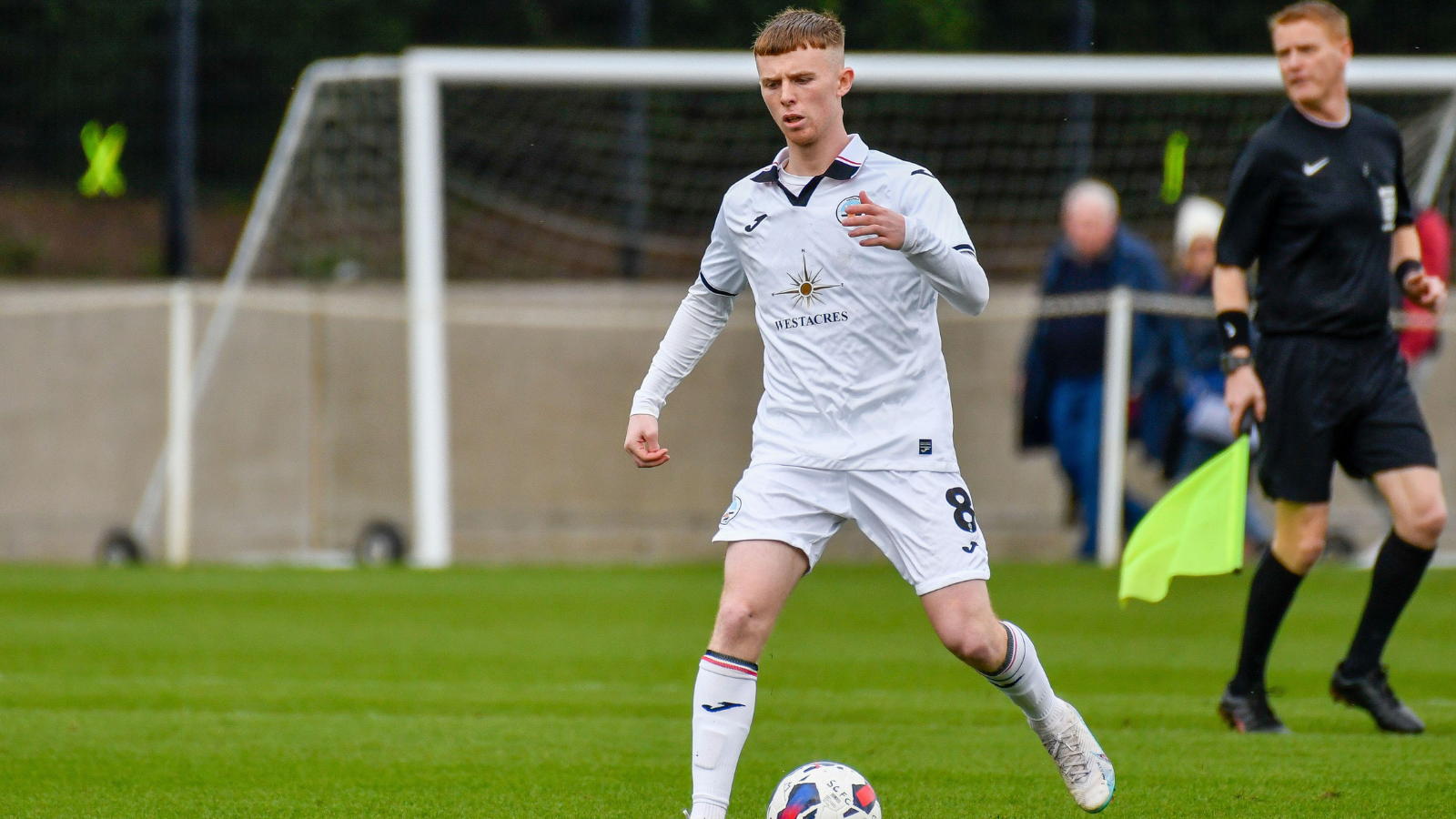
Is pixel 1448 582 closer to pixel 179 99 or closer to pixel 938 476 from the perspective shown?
pixel 938 476

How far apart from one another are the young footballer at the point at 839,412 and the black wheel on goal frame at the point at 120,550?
389 inches

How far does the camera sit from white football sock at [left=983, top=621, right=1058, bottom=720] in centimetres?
409

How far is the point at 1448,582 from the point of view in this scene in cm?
1044

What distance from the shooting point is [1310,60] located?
539 cm

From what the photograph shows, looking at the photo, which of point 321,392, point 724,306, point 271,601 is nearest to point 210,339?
point 321,392

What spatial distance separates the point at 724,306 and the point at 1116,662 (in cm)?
362

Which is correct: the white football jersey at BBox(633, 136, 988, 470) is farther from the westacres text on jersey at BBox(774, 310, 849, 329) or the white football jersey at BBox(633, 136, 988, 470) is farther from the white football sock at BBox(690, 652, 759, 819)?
the white football sock at BBox(690, 652, 759, 819)

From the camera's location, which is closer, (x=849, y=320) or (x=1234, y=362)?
(x=849, y=320)

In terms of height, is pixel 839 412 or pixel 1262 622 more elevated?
pixel 839 412

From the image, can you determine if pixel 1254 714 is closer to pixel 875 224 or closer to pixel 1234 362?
pixel 1234 362

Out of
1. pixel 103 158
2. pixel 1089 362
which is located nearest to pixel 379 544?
pixel 103 158

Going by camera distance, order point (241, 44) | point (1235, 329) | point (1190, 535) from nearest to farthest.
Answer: point (1190, 535), point (1235, 329), point (241, 44)

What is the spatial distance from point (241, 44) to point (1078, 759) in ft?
42.9

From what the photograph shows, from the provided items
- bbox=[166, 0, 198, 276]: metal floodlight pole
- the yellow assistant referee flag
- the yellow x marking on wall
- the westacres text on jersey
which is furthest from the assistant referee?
the yellow x marking on wall
